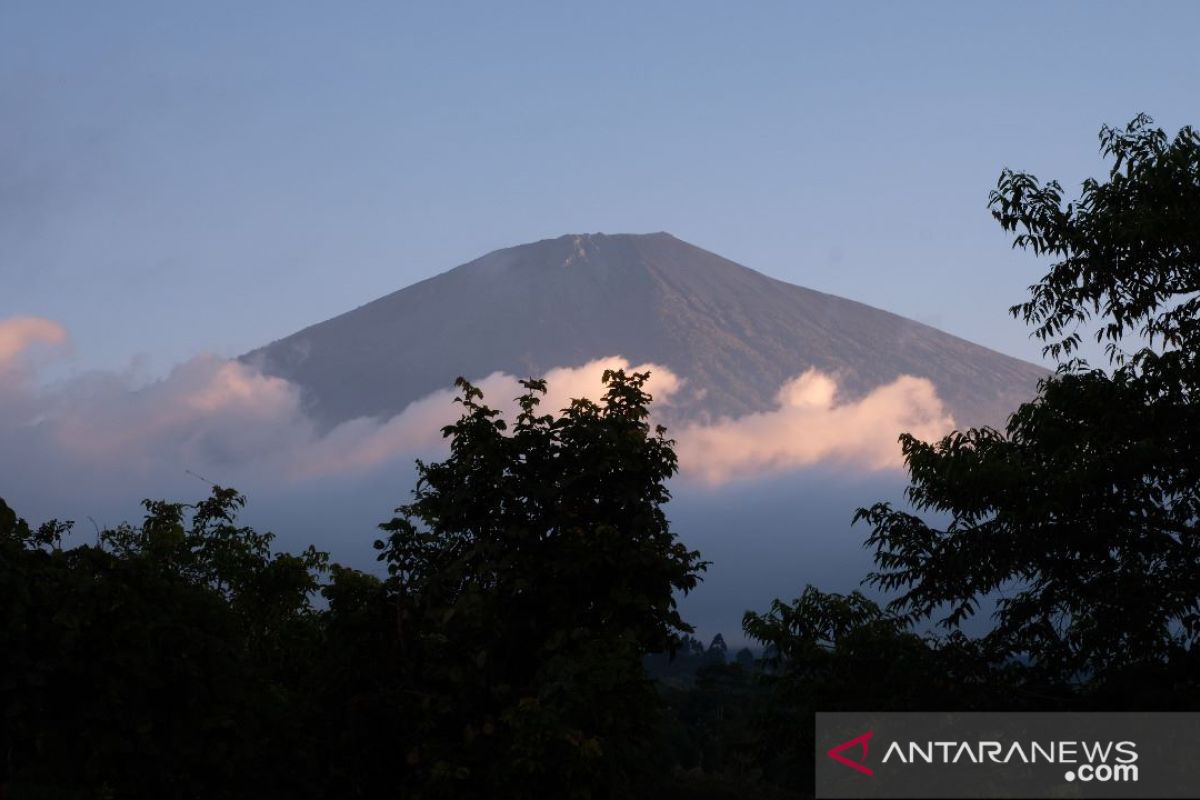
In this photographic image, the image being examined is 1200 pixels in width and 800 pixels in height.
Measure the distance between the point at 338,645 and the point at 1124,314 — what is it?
958 cm

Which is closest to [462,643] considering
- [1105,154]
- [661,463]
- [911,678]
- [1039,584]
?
[661,463]

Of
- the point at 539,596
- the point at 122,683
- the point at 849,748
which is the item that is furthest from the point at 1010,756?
the point at 122,683

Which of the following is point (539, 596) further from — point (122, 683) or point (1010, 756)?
point (1010, 756)

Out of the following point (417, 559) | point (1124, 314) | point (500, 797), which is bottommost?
point (500, 797)

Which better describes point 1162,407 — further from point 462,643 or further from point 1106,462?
point 462,643

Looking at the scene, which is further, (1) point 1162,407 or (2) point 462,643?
(1) point 1162,407

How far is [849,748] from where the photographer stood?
14.5 metres

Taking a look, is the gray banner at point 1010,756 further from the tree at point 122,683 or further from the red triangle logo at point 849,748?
the tree at point 122,683

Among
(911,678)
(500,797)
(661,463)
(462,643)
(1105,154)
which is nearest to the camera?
(500,797)

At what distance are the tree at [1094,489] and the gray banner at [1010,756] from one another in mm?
472

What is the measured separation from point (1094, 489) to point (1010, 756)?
308cm

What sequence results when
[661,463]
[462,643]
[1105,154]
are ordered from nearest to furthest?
[462,643]
[661,463]
[1105,154]

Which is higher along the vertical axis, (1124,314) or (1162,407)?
(1124,314)

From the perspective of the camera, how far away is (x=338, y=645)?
1362cm
